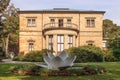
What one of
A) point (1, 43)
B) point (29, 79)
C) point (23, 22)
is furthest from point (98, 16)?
point (29, 79)

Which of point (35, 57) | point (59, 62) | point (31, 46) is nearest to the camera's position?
point (59, 62)

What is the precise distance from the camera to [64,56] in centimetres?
1834

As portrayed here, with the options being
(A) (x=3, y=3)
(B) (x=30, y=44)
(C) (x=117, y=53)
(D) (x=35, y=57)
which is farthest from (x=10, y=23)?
(C) (x=117, y=53)

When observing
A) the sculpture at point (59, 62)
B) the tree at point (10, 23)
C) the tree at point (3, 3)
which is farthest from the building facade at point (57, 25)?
the sculpture at point (59, 62)

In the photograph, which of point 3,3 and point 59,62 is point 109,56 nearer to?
point 59,62

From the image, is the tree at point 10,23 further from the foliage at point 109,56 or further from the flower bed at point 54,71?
the flower bed at point 54,71

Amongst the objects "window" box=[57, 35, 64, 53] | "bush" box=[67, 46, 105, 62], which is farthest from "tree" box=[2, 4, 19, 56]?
"bush" box=[67, 46, 105, 62]

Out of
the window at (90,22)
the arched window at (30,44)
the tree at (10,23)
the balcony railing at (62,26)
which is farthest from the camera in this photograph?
the tree at (10,23)

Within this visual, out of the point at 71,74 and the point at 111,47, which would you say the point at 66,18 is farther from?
the point at 71,74

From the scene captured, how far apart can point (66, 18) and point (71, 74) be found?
38.3 metres

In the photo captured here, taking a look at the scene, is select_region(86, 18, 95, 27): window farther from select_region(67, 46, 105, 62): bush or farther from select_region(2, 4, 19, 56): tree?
select_region(2, 4, 19, 56): tree

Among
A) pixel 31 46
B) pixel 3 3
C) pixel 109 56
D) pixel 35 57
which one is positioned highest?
pixel 3 3

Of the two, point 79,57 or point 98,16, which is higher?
point 98,16

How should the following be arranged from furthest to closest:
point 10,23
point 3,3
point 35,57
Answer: point 3,3 → point 10,23 → point 35,57
